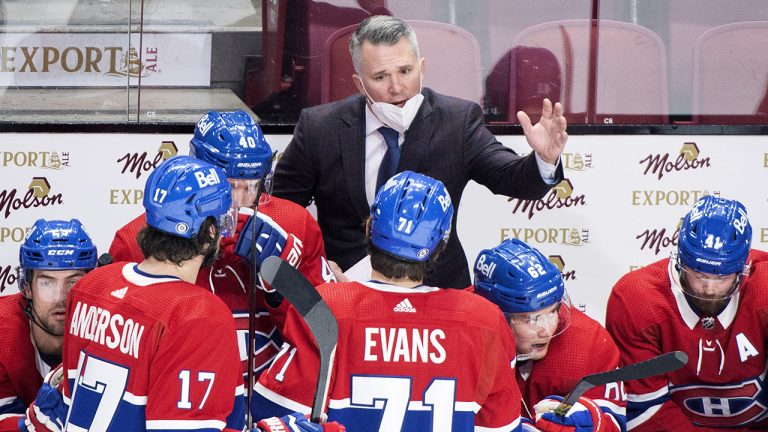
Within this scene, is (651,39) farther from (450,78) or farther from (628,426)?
(628,426)

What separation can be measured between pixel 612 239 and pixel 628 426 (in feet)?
2.73

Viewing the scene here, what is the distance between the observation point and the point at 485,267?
3.18 m

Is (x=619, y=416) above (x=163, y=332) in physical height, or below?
below

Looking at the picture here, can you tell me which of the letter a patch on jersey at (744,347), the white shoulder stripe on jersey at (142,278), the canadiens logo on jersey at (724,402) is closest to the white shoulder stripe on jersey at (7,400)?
the white shoulder stripe on jersey at (142,278)

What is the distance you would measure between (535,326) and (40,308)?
1352mm

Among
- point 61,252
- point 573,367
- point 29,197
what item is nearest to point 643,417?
point 573,367

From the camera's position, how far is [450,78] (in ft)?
13.7

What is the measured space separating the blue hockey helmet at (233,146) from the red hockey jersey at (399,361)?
0.59 m

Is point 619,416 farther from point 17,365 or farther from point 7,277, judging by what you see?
point 7,277

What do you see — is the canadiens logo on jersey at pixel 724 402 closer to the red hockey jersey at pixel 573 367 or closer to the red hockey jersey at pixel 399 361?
the red hockey jersey at pixel 573 367

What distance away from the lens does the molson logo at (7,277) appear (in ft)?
13.1

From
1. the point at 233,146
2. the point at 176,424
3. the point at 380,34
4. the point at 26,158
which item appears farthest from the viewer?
the point at 26,158

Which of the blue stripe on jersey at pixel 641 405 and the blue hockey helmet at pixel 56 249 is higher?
the blue hockey helmet at pixel 56 249

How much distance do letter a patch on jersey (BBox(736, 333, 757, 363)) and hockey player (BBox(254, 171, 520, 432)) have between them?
3.55 feet
